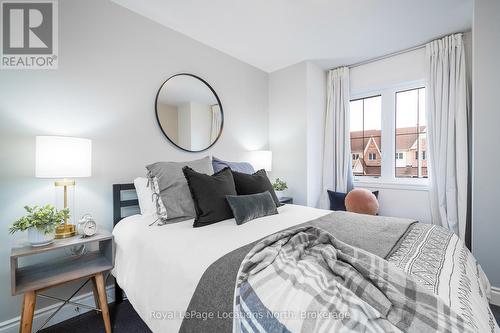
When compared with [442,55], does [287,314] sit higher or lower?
lower

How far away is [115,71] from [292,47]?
6.54ft

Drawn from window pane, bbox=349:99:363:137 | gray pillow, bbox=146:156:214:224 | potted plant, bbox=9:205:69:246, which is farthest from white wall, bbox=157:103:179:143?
window pane, bbox=349:99:363:137

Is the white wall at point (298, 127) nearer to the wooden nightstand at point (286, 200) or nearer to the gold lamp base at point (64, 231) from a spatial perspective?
the wooden nightstand at point (286, 200)

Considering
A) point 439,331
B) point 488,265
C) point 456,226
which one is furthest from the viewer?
point 456,226

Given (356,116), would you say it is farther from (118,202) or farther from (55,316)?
(55,316)

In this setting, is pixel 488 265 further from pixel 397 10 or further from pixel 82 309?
pixel 82 309

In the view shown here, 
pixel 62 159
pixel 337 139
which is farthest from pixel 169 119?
pixel 337 139

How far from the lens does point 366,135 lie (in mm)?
3260

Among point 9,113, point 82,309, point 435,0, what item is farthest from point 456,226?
point 9,113

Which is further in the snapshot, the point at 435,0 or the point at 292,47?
the point at 292,47

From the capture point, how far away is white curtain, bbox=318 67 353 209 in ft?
10.5

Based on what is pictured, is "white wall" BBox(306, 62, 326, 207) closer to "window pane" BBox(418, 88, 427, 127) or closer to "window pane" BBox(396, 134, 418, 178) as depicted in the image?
"window pane" BBox(396, 134, 418, 178)

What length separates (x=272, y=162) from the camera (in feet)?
11.7

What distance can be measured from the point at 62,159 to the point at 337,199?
2.88 m
